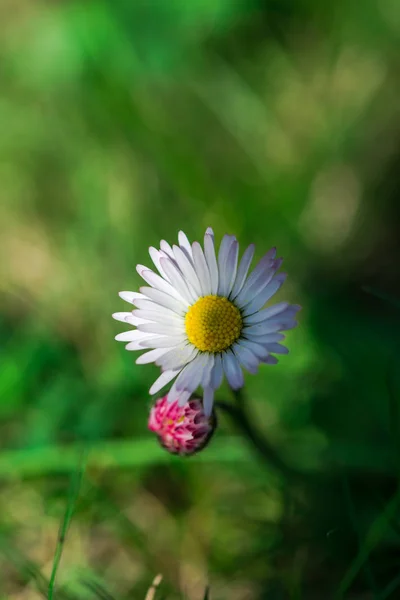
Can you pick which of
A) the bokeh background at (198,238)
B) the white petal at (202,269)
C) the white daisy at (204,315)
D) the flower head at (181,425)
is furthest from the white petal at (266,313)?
the bokeh background at (198,238)

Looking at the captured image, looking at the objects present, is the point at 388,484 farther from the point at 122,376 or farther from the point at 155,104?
the point at 155,104

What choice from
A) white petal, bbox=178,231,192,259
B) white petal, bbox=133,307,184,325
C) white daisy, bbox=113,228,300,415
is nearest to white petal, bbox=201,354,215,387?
white daisy, bbox=113,228,300,415

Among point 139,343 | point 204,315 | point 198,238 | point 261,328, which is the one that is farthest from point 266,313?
point 198,238

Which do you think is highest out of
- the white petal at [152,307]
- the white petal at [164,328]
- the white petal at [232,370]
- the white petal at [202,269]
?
the white petal at [202,269]

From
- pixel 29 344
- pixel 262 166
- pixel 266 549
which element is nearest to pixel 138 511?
pixel 266 549

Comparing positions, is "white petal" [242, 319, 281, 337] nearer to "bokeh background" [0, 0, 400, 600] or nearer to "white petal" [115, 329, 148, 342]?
"white petal" [115, 329, 148, 342]

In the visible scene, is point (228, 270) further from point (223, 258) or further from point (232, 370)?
point (232, 370)

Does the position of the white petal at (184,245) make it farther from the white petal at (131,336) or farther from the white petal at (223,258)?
the white petal at (131,336)
